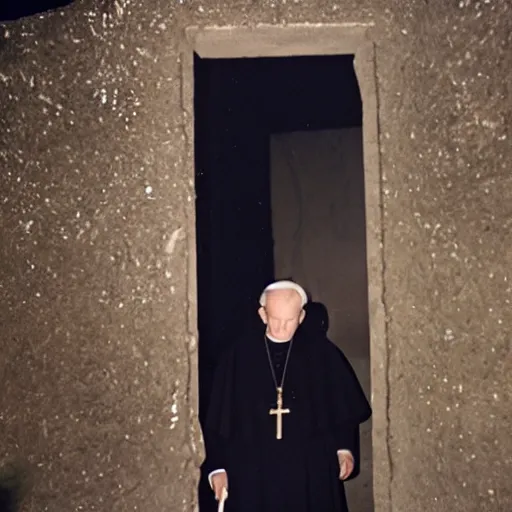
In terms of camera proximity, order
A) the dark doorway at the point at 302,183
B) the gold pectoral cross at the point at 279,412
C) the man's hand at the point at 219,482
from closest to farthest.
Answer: the man's hand at the point at 219,482 < the gold pectoral cross at the point at 279,412 < the dark doorway at the point at 302,183

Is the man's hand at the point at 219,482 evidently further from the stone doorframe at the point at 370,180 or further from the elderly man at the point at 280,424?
the stone doorframe at the point at 370,180

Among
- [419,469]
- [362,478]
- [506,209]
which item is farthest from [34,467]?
[362,478]

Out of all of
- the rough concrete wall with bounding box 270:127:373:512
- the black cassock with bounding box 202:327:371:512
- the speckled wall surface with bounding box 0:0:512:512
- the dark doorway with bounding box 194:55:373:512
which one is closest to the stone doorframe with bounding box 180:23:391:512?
the speckled wall surface with bounding box 0:0:512:512

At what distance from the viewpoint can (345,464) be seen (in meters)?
3.44

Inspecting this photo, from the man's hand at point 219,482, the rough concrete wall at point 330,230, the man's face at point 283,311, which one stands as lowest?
the man's hand at point 219,482

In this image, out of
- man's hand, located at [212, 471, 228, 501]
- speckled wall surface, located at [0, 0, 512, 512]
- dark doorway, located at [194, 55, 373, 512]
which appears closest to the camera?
speckled wall surface, located at [0, 0, 512, 512]

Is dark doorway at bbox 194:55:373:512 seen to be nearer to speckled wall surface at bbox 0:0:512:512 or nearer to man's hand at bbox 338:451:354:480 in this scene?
man's hand at bbox 338:451:354:480

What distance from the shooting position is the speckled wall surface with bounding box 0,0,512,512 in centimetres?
252

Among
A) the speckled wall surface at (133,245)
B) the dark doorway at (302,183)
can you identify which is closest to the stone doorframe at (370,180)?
the speckled wall surface at (133,245)

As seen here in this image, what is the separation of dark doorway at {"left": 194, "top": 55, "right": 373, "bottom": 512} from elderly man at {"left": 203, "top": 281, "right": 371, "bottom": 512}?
1249 mm

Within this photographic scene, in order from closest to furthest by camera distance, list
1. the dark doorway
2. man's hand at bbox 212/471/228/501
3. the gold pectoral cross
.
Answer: man's hand at bbox 212/471/228/501
the gold pectoral cross
the dark doorway

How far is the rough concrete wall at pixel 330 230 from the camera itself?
16.3ft

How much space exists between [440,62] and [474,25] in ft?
0.53

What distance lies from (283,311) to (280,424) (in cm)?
55
